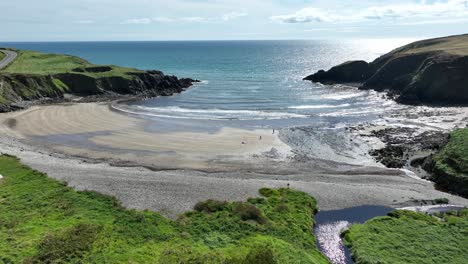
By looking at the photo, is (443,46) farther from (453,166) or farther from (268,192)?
(268,192)

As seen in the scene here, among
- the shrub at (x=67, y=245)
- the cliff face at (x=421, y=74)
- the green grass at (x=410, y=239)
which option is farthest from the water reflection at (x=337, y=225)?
the cliff face at (x=421, y=74)

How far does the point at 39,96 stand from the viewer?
307 feet

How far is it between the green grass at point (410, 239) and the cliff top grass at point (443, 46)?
8469 cm

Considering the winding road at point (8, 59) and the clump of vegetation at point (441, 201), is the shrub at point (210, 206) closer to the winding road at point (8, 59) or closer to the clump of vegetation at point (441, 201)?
the clump of vegetation at point (441, 201)

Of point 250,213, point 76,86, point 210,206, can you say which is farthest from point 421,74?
point 76,86

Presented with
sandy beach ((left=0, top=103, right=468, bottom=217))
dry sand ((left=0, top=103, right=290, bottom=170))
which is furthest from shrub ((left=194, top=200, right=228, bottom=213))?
dry sand ((left=0, top=103, right=290, bottom=170))

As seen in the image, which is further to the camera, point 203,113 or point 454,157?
point 203,113

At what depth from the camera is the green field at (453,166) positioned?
4756 centimetres

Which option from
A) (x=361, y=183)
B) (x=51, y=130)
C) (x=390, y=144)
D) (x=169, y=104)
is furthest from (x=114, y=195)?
(x=169, y=104)

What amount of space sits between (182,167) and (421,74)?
79.2 m

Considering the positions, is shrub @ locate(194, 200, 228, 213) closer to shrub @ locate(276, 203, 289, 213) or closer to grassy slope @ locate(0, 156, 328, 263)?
grassy slope @ locate(0, 156, 328, 263)

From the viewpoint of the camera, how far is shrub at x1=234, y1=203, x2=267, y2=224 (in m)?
37.1

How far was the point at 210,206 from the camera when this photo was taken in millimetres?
39344

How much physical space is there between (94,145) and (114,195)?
2341 cm
